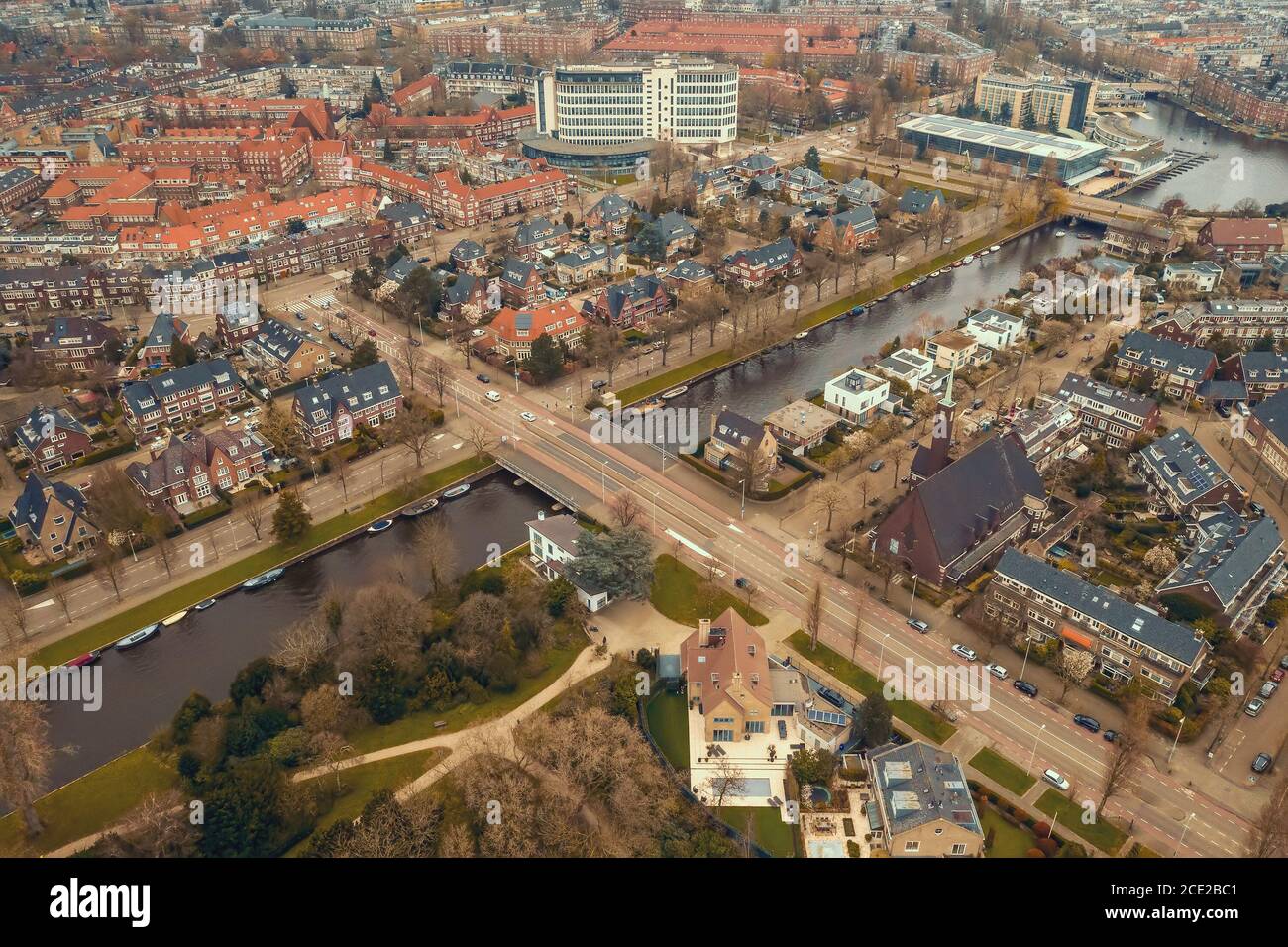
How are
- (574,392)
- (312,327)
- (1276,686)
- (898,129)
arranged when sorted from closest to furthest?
1. (1276,686)
2. (574,392)
3. (312,327)
4. (898,129)

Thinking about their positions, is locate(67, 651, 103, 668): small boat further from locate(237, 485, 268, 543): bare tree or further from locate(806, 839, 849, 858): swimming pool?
locate(806, 839, 849, 858): swimming pool

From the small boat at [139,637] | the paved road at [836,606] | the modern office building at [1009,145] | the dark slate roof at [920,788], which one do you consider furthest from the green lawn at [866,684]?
the modern office building at [1009,145]

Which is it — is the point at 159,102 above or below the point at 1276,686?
above

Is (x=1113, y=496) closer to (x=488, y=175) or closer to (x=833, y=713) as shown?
(x=833, y=713)

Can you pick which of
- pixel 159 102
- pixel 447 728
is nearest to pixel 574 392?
pixel 447 728

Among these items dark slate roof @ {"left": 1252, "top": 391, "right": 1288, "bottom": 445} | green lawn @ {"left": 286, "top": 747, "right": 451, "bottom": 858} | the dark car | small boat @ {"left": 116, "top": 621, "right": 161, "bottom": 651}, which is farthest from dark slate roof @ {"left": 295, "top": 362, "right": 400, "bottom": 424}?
dark slate roof @ {"left": 1252, "top": 391, "right": 1288, "bottom": 445}

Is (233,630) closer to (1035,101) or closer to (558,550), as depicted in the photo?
(558,550)
